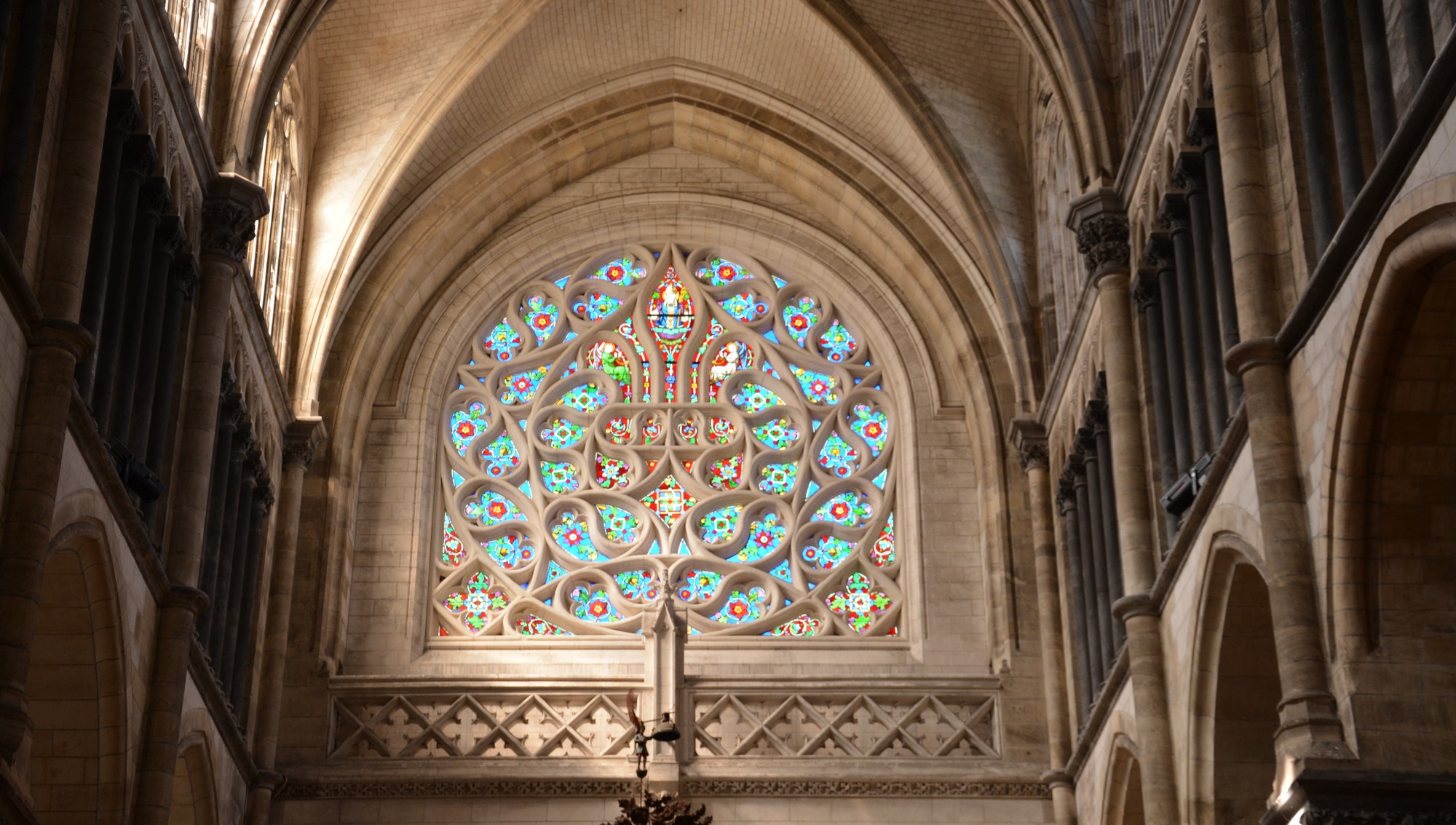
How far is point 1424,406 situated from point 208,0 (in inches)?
380

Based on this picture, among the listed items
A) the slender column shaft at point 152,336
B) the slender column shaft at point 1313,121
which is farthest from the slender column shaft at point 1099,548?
the slender column shaft at point 152,336

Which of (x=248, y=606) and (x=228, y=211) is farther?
(x=248, y=606)

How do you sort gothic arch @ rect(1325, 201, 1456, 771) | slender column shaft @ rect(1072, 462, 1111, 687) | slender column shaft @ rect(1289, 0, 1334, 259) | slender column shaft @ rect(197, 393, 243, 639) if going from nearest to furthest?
gothic arch @ rect(1325, 201, 1456, 771)
slender column shaft @ rect(1289, 0, 1334, 259)
slender column shaft @ rect(197, 393, 243, 639)
slender column shaft @ rect(1072, 462, 1111, 687)

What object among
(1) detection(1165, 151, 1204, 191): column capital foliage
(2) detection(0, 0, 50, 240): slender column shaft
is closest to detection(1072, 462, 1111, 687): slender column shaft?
(1) detection(1165, 151, 1204, 191): column capital foliage

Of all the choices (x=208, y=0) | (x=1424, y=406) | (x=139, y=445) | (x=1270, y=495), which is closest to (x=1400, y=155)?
(x=1424, y=406)

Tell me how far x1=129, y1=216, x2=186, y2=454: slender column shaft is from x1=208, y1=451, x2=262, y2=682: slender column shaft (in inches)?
98.5

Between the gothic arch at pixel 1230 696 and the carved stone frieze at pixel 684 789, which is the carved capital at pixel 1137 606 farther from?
the carved stone frieze at pixel 684 789

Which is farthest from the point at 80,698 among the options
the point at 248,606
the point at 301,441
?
the point at 301,441

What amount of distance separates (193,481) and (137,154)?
243cm

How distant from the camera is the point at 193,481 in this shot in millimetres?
14539

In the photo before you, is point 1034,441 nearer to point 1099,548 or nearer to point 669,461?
point 1099,548

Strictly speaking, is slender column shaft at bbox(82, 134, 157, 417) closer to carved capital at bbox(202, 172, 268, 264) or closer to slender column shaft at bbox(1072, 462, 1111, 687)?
carved capital at bbox(202, 172, 268, 264)

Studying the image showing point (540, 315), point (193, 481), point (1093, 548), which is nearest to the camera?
point (193, 481)

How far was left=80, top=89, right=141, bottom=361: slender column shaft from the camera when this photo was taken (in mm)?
12602
